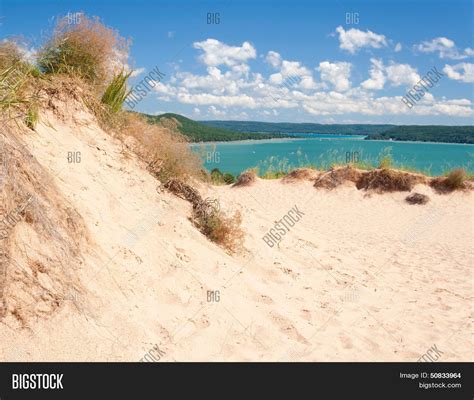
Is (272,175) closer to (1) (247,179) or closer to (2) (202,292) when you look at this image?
(1) (247,179)

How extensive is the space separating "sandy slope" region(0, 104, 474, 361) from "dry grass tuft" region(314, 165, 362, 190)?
762cm

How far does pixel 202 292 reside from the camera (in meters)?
5.38

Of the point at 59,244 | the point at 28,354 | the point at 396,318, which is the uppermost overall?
the point at 59,244

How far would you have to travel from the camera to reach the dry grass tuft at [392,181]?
16066 mm

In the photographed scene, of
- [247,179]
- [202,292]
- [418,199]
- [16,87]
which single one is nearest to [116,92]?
[16,87]

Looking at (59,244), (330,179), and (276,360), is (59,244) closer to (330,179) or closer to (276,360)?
(276,360)

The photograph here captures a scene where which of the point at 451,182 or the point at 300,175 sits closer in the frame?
the point at 451,182

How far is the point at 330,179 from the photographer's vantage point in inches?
663

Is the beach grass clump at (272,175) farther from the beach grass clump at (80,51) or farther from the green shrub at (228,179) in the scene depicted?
the beach grass clump at (80,51)

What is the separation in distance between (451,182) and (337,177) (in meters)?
3.73

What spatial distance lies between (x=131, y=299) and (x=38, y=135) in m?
2.71

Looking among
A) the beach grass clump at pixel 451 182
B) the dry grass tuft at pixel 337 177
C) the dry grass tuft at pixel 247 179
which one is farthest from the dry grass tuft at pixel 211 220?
the beach grass clump at pixel 451 182

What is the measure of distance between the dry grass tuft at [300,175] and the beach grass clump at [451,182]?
4.09 m
